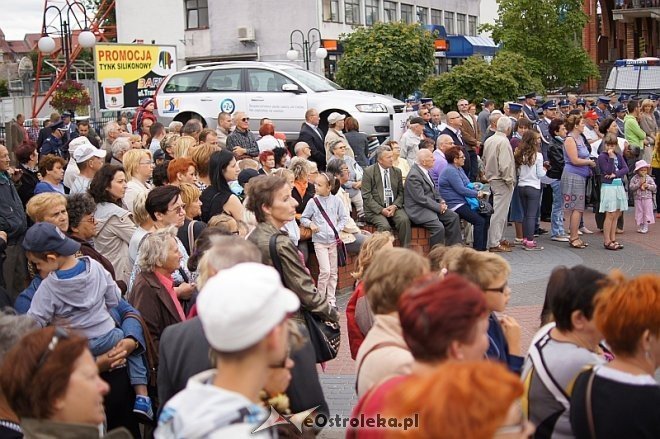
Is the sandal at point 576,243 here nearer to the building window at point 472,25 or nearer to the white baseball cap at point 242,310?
the white baseball cap at point 242,310

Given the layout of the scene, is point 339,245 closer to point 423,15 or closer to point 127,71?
point 127,71

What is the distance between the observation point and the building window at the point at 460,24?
63.1 metres

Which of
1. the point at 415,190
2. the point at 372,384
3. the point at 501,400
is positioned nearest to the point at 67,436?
the point at 372,384

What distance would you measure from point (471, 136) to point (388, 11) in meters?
39.1

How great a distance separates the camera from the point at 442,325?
3129 millimetres

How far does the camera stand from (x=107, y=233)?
7539mm

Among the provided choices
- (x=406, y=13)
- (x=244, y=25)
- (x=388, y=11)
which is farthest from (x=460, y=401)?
(x=406, y=13)

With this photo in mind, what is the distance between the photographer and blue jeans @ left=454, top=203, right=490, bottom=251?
1256 cm

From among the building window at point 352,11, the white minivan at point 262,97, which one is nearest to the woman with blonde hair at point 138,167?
the white minivan at point 262,97

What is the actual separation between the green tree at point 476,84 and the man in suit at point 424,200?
363 inches

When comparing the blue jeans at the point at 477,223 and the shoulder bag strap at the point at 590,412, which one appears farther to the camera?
the blue jeans at the point at 477,223

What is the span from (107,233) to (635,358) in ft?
16.7

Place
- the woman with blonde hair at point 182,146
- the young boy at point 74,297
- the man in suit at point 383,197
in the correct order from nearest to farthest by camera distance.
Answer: the young boy at point 74,297 < the woman with blonde hair at point 182,146 < the man in suit at point 383,197

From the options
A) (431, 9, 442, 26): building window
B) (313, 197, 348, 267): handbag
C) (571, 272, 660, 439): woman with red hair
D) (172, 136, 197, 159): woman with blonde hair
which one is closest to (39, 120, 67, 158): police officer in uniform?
(172, 136, 197, 159): woman with blonde hair
